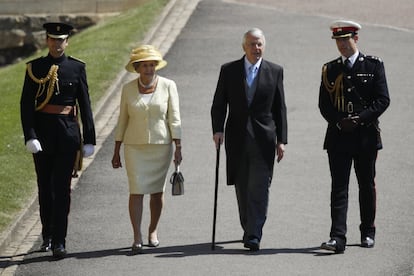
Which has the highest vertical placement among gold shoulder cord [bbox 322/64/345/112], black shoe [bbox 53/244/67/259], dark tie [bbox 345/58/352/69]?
dark tie [bbox 345/58/352/69]

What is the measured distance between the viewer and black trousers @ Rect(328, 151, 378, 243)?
41.0 feet

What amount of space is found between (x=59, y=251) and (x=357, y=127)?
283 centimetres

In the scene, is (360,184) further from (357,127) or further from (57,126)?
(57,126)

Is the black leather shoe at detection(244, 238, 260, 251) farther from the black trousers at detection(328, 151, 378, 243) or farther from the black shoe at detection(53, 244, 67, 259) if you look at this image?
the black shoe at detection(53, 244, 67, 259)

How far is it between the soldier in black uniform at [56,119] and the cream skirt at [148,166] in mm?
404

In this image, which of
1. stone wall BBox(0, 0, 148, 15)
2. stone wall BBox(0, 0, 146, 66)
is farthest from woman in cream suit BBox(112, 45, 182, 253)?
stone wall BBox(0, 0, 148, 15)

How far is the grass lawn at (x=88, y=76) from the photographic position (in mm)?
15000

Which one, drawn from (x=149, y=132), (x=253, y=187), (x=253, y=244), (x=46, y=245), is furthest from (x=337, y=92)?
(x=46, y=245)

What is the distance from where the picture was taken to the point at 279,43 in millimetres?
22906

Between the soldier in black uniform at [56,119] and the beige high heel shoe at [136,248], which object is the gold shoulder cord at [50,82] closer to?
the soldier in black uniform at [56,119]

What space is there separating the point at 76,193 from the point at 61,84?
264 cm

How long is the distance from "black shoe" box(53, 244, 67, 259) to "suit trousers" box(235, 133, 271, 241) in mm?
1597

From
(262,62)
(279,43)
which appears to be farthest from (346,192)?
(279,43)

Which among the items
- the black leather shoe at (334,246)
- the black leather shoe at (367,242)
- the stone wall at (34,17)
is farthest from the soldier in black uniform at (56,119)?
the stone wall at (34,17)
